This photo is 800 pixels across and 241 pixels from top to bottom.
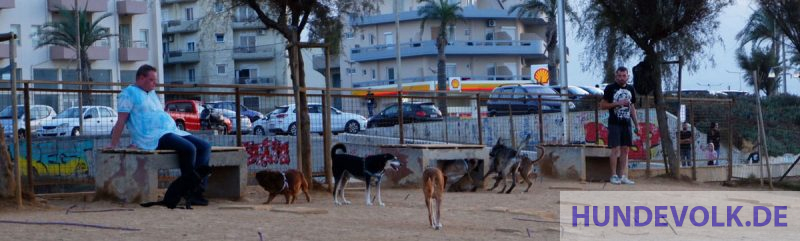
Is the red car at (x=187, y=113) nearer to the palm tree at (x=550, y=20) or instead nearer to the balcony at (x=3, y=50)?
the balcony at (x=3, y=50)

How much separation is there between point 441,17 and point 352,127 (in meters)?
52.6

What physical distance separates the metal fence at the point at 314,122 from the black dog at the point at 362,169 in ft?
5.98

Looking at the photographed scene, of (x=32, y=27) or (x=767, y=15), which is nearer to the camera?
(x=767, y=15)

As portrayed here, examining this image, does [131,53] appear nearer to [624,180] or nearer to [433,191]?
[624,180]

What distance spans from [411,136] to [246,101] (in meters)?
3.11

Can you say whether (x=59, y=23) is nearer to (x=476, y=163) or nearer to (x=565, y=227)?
(x=476, y=163)

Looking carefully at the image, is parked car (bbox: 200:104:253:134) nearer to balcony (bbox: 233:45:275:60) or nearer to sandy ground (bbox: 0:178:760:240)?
sandy ground (bbox: 0:178:760:240)

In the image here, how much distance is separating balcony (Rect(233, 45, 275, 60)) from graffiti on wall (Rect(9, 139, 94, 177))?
182ft

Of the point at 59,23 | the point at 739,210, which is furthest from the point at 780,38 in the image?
the point at 59,23

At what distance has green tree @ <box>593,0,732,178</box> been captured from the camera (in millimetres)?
20078

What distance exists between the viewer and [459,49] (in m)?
76.9

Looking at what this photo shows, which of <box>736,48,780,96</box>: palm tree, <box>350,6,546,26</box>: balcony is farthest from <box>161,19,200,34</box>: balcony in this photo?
<box>736,48,780,96</box>: palm tree

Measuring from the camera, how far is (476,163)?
637 inches

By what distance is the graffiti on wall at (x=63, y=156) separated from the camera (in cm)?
1556
